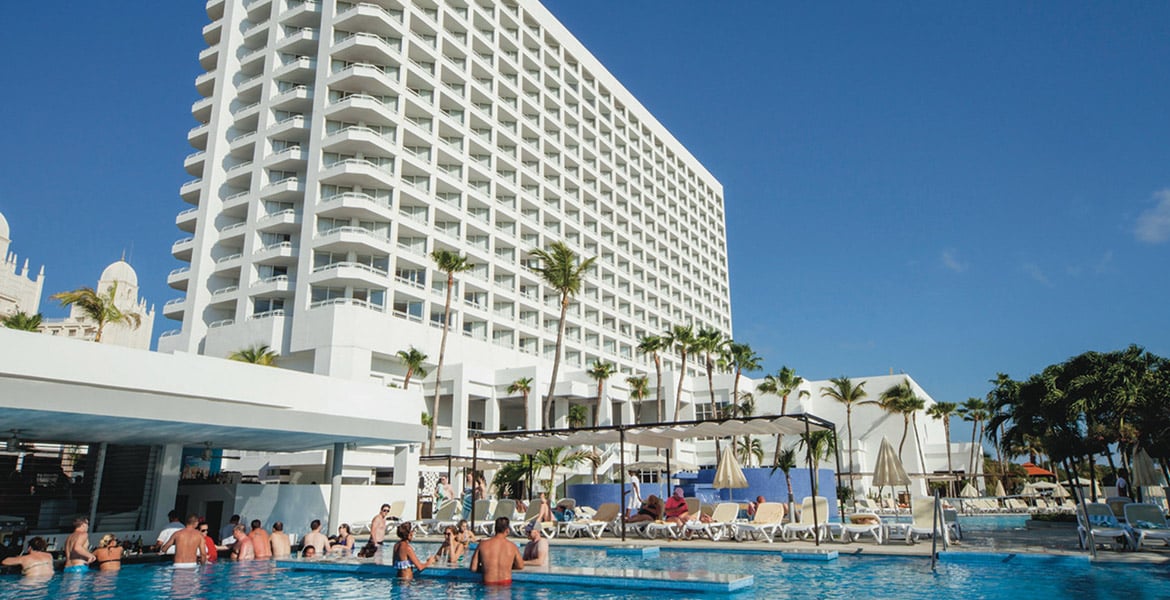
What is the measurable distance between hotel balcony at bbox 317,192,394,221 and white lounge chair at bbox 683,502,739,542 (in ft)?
99.1

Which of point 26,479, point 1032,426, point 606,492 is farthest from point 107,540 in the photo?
point 1032,426

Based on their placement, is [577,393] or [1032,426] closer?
[1032,426]

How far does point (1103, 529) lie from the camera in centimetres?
1452

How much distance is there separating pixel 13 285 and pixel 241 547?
311 feet

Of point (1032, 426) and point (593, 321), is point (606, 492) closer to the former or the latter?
point (1032, 426)

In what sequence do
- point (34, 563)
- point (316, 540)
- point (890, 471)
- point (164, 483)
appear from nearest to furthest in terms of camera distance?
point (34, 563) < point (316, 540) < point (890, 471) < point (164, 483)

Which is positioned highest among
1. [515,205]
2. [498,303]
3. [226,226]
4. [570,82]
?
[570,82]

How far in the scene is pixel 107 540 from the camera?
15.3m

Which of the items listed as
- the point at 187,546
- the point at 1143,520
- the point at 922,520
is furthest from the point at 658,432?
the point at 187,546

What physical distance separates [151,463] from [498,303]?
1333 inches

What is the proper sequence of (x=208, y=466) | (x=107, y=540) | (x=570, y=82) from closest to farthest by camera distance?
(x=107, y=540)
(x=208, y=466)
(x=570, y=82)

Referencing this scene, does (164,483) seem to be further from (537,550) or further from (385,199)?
(385,199)

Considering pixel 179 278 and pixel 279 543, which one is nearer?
pixel 279 543

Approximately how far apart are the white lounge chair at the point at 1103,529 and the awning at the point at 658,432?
5.03 meters
